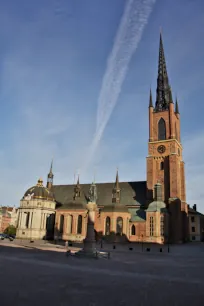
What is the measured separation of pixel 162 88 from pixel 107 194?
109ft

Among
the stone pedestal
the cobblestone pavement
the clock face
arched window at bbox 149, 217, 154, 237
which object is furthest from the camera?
the clock face

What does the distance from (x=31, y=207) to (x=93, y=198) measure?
1378 inches

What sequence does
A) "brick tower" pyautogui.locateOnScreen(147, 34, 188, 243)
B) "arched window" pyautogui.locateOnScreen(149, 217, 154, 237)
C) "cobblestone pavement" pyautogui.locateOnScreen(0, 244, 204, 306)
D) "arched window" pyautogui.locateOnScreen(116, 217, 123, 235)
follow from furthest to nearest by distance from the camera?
"arched window" pyautogui.locateOnScreen(116, 217, 123, 235) < "brick tower" pyautogui.locateOnScreen(147, 34, 188, 243) < "arched window" pyautogui.locateOnScreen(149, 217, 154, 237) < "cobblestone pavement" pyautogui.locateOnScreen(0, 244, 204, 306)

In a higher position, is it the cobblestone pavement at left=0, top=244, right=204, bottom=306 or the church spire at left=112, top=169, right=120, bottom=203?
the church spire at left=112, top=169, right=120, bottom=203

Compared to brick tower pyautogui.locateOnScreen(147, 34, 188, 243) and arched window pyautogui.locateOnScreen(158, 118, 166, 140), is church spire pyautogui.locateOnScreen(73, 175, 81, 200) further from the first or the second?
arched window pyautogui.locateOnScreen(158, 118, 166, 140)

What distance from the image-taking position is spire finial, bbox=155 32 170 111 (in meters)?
68.5

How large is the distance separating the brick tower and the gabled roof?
474 cm

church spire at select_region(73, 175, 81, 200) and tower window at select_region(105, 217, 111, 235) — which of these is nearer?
tower window at select_region(105, 217, 111, 235)

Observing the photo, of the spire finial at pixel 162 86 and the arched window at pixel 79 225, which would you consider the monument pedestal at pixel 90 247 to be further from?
the spire finial at pixel 162 86

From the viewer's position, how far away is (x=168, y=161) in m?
59.9

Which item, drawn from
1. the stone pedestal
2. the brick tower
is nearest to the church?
the brick tower

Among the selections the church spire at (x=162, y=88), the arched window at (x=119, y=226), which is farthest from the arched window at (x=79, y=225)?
the church spire at (x=162, y=88)

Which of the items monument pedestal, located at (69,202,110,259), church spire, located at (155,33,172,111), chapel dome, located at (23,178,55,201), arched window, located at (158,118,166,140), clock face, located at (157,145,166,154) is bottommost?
monument pedestal, located at (69,202,110,259)

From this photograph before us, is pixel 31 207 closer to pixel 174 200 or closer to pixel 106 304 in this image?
pixel 174 200
